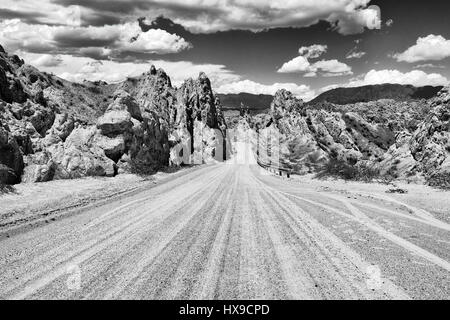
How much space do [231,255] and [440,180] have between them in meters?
14.4

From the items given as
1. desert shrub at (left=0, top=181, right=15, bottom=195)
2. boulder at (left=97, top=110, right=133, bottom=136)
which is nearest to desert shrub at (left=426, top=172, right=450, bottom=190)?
desert shrub at (left=0, top=181, right=15, bottom=195)

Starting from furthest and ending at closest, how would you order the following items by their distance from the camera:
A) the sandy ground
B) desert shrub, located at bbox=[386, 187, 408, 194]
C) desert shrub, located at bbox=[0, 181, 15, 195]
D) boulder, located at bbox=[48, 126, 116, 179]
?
boulder, located at bbox=[48, 126, 116, 179]
desert shrub, located at bbox=[386, 187, 408, 194]
desert shrub, located at bbox=[0, 181, 15, 195]
the sandy ground

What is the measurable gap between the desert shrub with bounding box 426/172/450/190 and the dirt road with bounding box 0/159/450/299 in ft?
18.4

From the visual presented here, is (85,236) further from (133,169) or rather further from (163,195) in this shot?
(133,169)

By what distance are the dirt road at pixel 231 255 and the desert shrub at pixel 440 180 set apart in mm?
5618

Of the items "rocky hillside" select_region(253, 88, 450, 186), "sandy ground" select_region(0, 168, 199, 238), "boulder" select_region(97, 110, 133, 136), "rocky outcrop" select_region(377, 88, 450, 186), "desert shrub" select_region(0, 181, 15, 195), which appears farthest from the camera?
"boulder" select_region(97, 110, 133, 136)

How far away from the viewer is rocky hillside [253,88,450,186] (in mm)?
20219

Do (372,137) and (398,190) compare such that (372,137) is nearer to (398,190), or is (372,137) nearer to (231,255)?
(398,190)

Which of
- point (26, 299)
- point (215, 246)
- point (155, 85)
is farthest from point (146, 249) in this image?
point (155, 85)

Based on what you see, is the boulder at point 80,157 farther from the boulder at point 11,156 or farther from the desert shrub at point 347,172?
the desert shrub at point 347,172

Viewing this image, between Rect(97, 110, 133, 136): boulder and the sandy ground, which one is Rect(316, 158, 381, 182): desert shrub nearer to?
the sandy ground

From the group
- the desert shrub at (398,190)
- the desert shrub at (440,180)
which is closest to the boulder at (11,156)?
the desert shrub at (398,190)

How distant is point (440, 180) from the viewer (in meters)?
17.0

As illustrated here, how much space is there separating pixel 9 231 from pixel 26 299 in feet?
16.1
